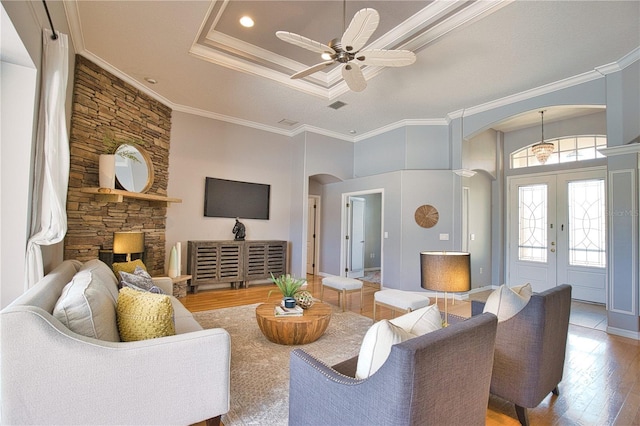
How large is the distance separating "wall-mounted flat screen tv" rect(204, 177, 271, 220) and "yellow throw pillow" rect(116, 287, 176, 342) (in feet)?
13.3

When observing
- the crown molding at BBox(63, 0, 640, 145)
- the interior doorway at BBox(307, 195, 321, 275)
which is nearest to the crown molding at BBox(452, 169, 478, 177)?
the crown molding at BBox(63, 0, 640, 145)

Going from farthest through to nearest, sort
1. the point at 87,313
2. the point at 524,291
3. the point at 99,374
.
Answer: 1. the point at 524,291
2. the point at 87,313
3. the point at 99,374

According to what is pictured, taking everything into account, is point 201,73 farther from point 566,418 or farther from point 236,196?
point 566,418

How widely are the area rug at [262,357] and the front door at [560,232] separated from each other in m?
4.16

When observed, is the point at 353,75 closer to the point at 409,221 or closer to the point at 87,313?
the point at 87,313

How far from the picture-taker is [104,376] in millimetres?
1352

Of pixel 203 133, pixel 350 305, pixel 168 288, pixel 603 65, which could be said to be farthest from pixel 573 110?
pixel 168 288

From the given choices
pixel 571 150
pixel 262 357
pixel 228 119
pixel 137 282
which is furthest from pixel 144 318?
pixel 571 150

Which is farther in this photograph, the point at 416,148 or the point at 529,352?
the point at 416,148

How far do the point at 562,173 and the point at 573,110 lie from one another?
1.12 meters

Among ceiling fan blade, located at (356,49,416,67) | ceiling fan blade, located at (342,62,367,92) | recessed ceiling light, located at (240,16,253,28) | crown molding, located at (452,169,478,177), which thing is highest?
recessed ceiling light, located at (240,16,253,28)

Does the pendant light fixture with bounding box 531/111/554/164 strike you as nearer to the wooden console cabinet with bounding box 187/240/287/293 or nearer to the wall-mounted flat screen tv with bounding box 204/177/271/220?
the wooden console cabinet with bounding box 187/240/287/293

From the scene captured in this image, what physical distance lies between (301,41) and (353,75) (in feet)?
2.52

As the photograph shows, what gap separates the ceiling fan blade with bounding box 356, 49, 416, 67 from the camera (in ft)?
9.19
